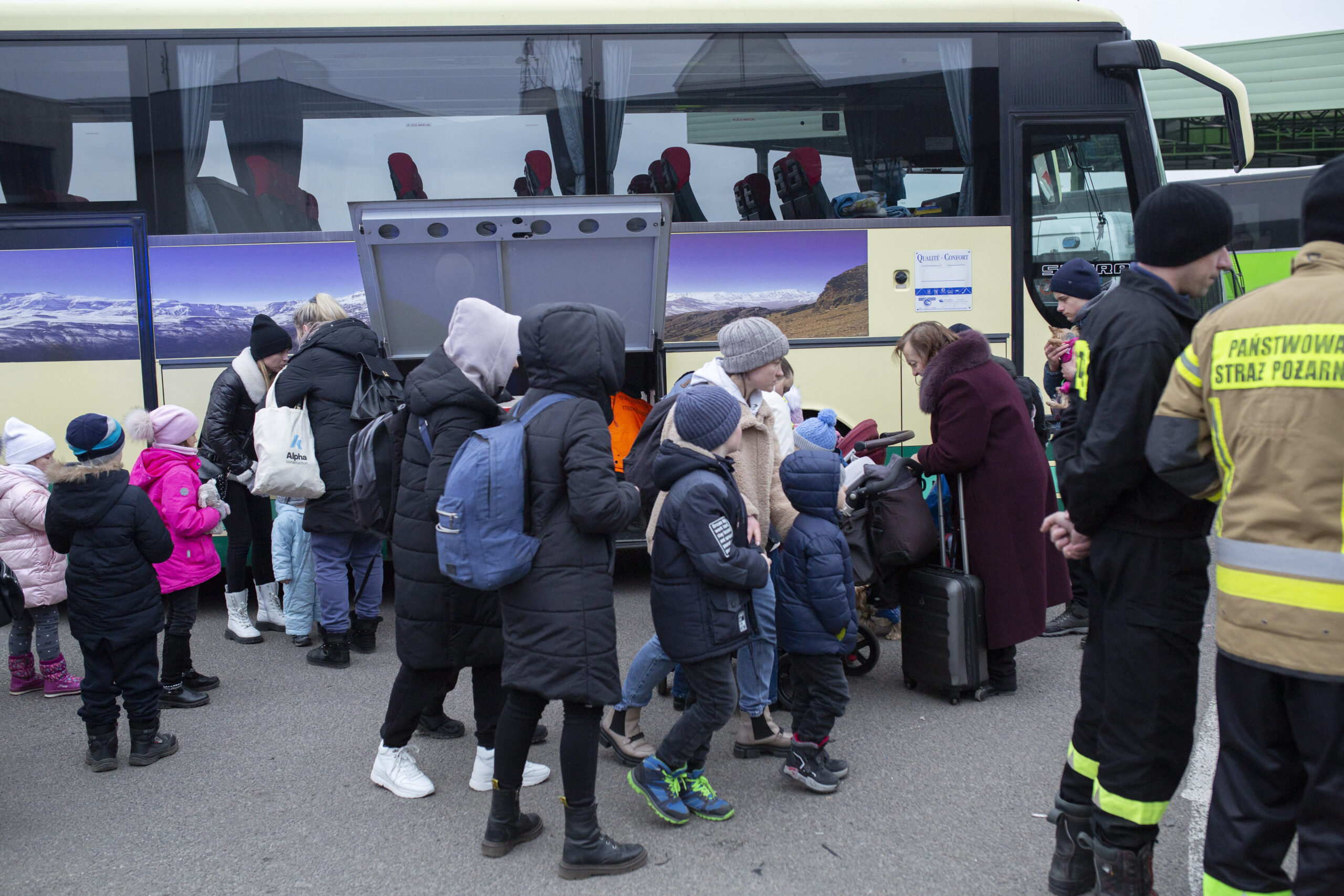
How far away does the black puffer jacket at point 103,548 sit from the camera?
13.0 ft

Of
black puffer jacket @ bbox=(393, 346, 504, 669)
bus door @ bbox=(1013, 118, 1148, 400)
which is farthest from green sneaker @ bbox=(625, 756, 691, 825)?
bus door @ bbox=(1013, 118, 1148, 400)

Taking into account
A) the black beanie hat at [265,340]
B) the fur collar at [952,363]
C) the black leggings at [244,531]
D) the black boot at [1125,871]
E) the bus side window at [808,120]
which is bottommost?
the black boot at [1125,871]

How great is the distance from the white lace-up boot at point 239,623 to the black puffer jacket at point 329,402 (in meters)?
0.94

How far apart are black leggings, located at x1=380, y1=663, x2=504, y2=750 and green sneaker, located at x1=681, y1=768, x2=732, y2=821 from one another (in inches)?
28.1

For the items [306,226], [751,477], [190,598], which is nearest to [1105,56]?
[751,477]

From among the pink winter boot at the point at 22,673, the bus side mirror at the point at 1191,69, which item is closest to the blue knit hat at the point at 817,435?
the pink winter boot at the point at 22,673

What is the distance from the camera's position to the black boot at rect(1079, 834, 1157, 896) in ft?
8.51

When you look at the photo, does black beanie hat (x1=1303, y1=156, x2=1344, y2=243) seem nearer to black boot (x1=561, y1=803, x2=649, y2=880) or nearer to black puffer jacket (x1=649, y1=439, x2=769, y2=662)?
black puffer jacket (x1=649, y1=439, x2=769, y2=662)

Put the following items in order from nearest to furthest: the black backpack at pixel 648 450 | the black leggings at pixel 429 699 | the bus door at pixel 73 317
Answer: the black leggings at pixel 429 699 → the black backpack at pixel 648 450 → the bus door at pixel 73 317

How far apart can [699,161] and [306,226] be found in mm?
2745

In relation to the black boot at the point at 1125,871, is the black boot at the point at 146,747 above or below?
below

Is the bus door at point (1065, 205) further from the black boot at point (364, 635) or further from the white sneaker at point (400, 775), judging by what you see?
the white sneaker at point (400, 775)

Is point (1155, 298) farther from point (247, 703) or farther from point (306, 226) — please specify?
point (306, 226)

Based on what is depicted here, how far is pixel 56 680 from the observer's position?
5035 millimetres
